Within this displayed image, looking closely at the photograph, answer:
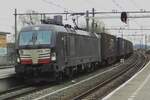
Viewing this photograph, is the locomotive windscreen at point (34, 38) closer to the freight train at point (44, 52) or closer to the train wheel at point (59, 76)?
the freight train at point (44, 52)

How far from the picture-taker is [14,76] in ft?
72.8

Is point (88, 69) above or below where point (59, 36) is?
below

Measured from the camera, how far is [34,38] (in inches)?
865

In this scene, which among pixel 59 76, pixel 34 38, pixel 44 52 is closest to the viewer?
pixel 44 52

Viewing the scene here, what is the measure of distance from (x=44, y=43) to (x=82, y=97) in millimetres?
5558

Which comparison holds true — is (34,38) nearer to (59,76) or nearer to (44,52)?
(44,52)

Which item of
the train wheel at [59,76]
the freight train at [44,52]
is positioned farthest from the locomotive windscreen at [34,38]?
the train wheel at [59,76]

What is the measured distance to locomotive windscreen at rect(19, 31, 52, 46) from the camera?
2169 centimetres

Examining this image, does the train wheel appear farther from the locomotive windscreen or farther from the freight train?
the locomotive windscreen

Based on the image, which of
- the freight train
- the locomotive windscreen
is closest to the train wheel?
the freight train

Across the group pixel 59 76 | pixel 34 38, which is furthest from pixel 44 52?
pixel 59 76

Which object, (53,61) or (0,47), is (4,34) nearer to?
(0,47)

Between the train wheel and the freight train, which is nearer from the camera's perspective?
the freight train

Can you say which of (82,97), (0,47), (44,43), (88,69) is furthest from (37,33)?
(0,47)
